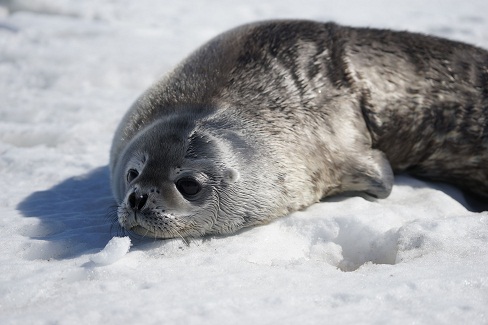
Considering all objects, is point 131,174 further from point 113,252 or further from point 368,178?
point 368,178

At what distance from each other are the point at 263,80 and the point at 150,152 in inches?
31.4

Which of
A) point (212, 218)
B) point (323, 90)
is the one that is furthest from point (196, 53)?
point (212, 218)

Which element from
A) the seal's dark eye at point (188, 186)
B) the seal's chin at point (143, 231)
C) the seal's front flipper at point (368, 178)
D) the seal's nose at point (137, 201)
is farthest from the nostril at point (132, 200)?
the seal's front flipper at point (368, 178)

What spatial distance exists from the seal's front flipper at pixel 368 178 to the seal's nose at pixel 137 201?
115 centimetres

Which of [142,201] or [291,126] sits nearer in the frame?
[142,201]

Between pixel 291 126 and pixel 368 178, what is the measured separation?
0.49m

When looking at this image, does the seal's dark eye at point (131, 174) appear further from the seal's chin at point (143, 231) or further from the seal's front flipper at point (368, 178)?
the seal's front flipper at point (368, 178)

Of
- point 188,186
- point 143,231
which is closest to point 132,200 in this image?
point 143,231

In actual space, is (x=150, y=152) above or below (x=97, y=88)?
above

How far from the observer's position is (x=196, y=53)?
12.7 feet

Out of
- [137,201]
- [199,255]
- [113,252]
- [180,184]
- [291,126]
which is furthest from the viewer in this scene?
[291,126]

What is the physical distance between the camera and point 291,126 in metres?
3.49

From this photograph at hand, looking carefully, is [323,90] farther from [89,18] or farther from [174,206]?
[89,18]

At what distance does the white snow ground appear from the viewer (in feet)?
7.40
